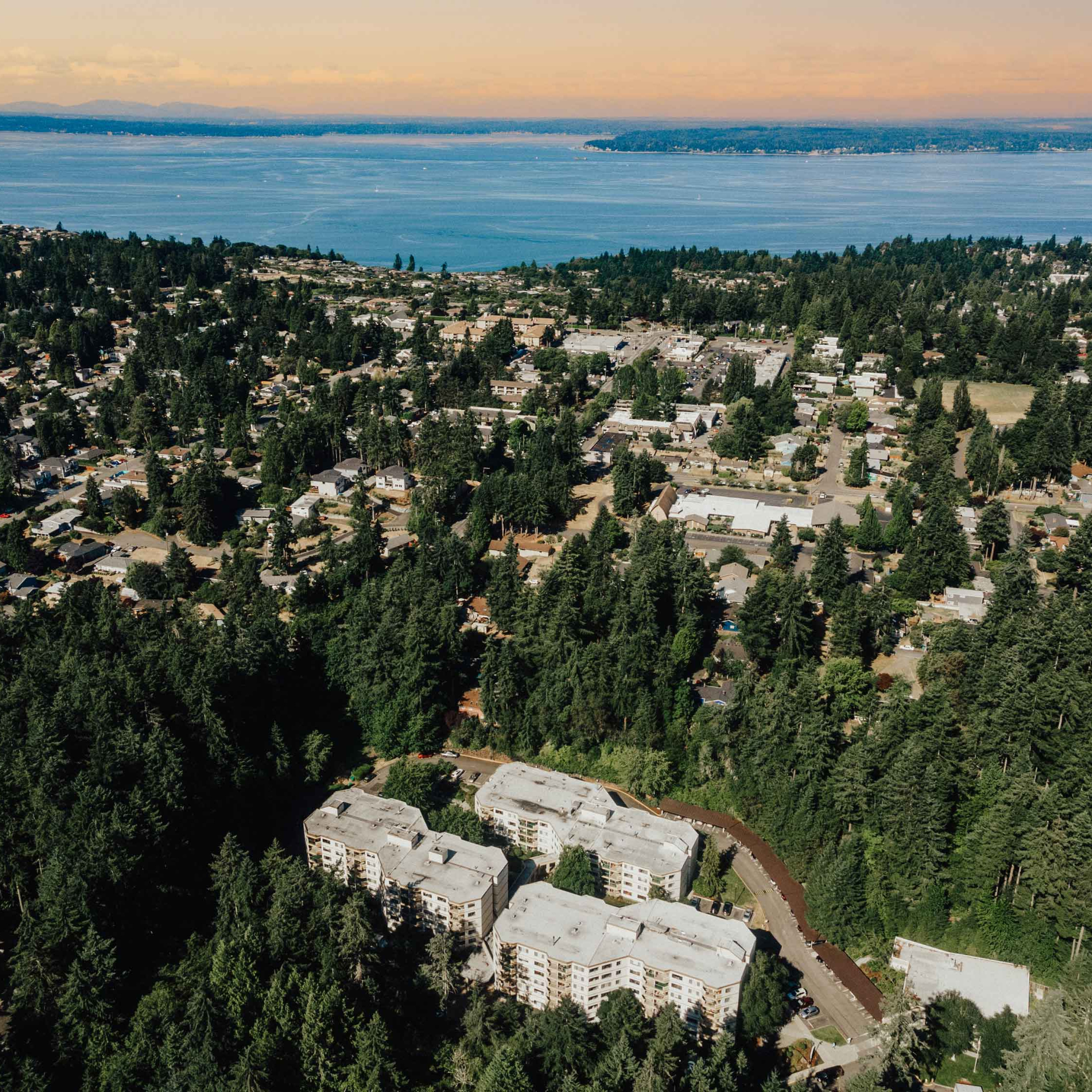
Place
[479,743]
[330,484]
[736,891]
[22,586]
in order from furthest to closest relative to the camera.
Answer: [330,484] → [22,586] → [479,743] → [736,891]

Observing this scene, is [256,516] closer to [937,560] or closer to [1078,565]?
[937,560]

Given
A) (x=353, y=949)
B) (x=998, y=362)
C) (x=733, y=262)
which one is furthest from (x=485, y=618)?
(x=733, y=262)

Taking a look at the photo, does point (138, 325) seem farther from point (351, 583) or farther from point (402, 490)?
point (351, 583)

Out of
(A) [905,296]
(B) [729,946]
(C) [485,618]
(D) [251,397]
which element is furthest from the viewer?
(A) [905,296]

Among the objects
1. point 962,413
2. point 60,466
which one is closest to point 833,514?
point 962,413

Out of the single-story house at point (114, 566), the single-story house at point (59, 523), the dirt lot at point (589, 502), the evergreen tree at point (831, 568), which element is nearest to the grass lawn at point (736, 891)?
the evergreen tree at point (831, 568)

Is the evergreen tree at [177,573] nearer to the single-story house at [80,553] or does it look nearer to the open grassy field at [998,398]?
the single-story house at [80,553]
